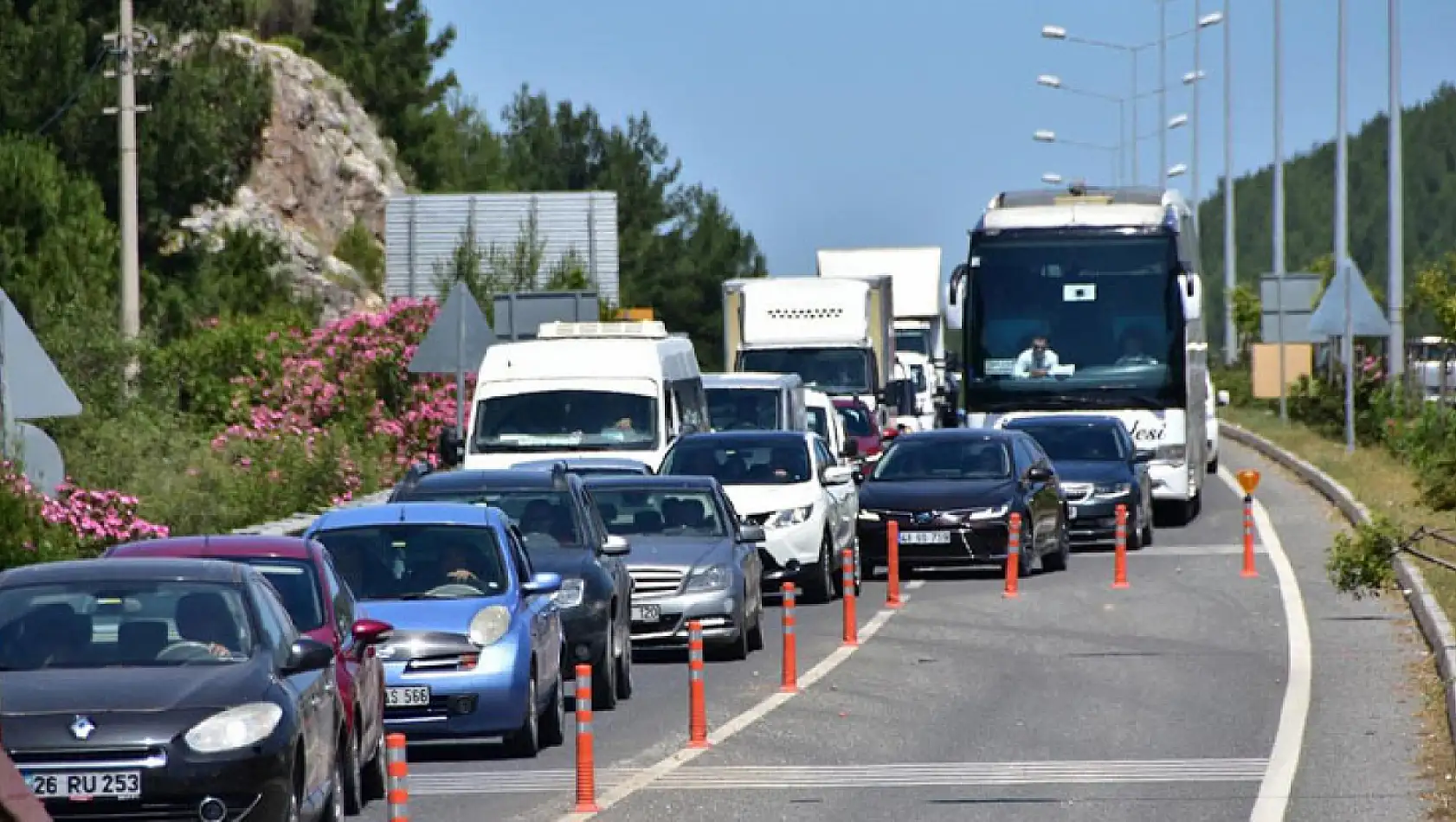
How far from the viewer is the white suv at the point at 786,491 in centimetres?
2783

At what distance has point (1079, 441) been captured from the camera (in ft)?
116

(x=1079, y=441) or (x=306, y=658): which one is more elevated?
(x=306, y=658)

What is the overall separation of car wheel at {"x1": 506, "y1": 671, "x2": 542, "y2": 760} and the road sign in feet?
50.8

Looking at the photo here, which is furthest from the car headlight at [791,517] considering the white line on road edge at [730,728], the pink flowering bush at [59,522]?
the pink flowering bush at [59,522]

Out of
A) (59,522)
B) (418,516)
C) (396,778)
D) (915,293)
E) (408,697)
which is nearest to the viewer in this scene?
(396,778)

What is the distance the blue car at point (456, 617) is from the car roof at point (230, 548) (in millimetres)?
1480

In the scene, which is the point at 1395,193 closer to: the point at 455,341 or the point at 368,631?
the point at 455,341

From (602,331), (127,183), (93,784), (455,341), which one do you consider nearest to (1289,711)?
Answer: (93,784)

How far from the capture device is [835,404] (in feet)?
140

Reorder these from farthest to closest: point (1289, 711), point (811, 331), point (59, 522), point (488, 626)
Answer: point (811, 331) → point (59, 522) → point (1289, 711) → point (488, 626)

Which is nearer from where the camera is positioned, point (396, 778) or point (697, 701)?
point (396, 778)

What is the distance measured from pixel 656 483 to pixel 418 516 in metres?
6.19

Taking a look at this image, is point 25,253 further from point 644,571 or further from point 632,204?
point 632,204

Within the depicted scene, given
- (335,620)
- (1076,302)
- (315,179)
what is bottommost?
(335,620)
